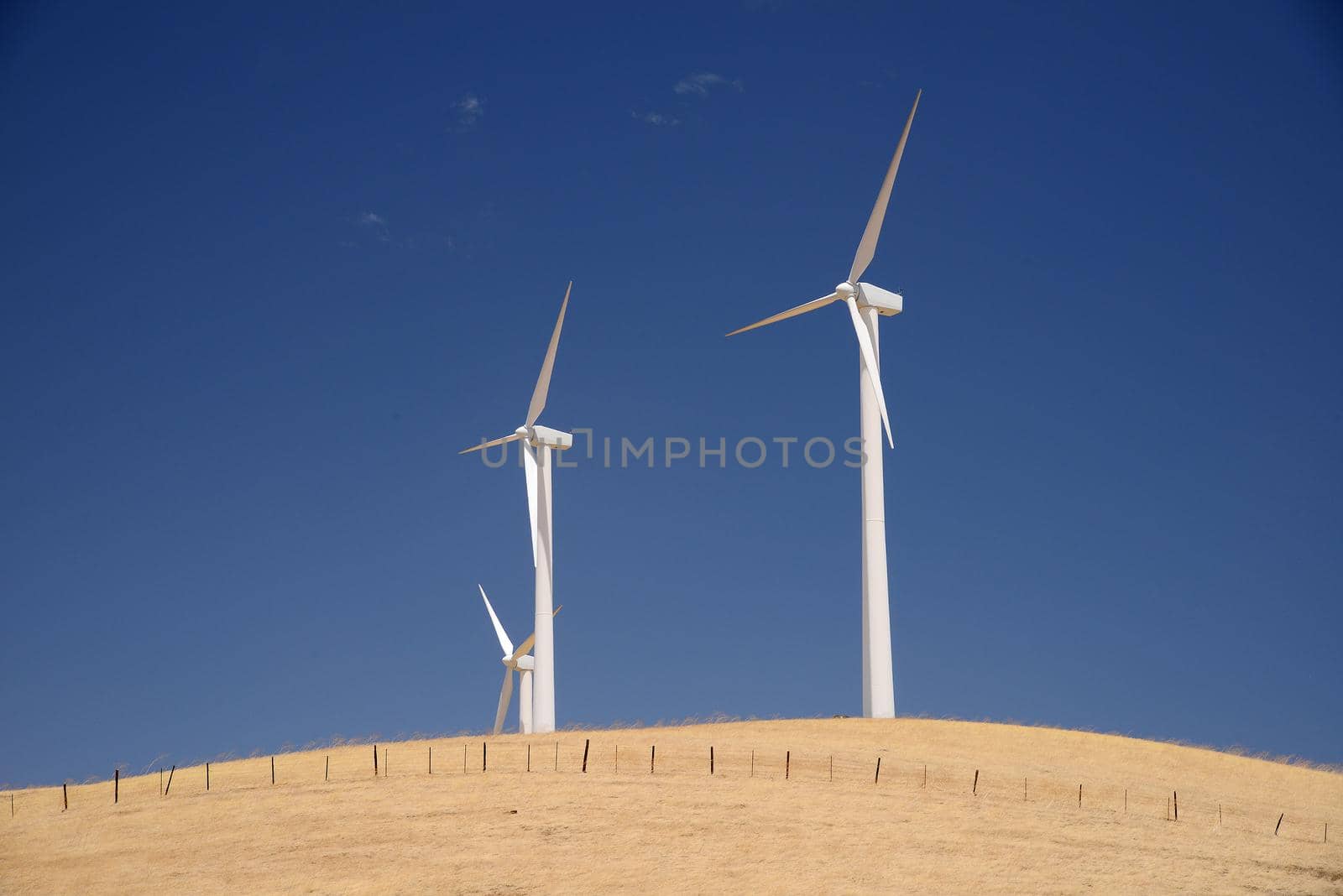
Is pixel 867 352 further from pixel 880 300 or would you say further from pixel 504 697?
pixel 504 697

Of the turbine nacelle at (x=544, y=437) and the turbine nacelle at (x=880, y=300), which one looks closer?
the turbine nacelle at (x=880, y=300)

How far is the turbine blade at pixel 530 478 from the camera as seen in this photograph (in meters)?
59.2

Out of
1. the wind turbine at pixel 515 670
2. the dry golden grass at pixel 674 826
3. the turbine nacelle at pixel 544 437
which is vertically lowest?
the dry golden grass at pixel 674 826

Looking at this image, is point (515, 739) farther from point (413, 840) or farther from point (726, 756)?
point (413, 840)

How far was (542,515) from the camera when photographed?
6012 cm

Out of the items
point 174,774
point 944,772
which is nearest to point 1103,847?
point 944,772

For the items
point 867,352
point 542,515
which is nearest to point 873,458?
point 867,352

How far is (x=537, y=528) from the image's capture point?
195 ft

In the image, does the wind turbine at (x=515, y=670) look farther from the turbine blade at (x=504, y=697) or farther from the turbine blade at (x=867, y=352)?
the turbine blade at (x=867, y=352)

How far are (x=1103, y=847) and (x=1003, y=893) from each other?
198 inches

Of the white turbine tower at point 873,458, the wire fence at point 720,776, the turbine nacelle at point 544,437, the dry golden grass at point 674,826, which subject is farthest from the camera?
the turbine nacelle at point 544,437

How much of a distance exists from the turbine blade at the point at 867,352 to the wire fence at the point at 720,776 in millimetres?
14440

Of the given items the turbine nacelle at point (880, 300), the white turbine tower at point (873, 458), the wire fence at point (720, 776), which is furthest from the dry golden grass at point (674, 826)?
the turbine nacelle at point (880, 300)

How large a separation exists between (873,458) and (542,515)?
15.6 m
